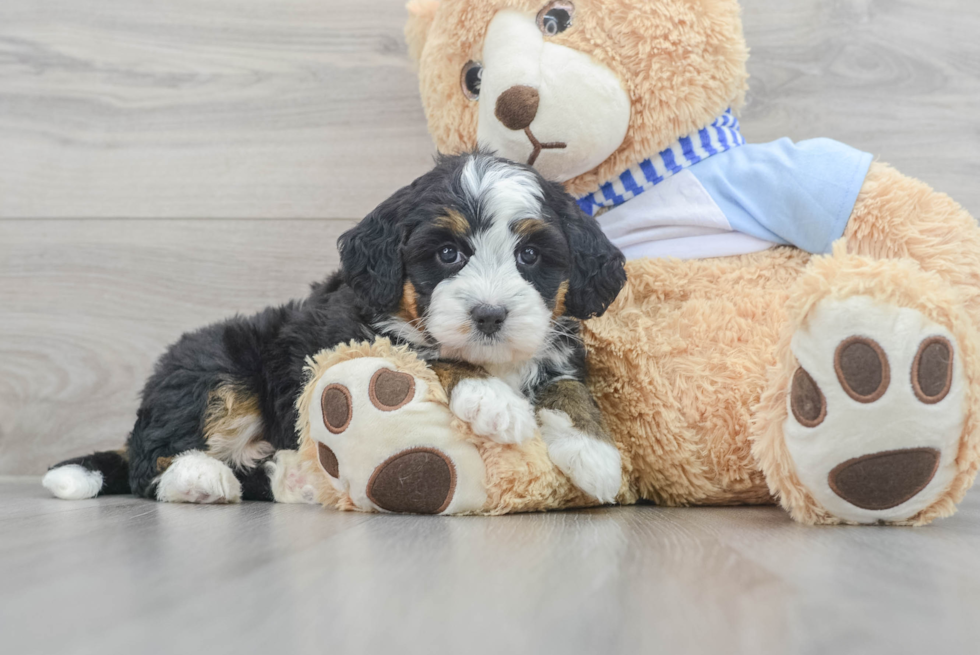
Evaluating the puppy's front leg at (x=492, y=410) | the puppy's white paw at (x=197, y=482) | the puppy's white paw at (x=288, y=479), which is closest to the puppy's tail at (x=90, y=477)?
the puppy's white paw at (x=197, y=482)

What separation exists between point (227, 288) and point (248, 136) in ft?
1.56

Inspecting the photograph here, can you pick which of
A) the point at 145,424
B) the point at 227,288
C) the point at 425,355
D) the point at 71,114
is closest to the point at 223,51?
the point at 71,114

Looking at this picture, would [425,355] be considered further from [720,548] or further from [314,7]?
[314,7]

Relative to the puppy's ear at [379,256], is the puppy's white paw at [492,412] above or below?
below

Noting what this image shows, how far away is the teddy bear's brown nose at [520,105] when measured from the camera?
164 centimetres

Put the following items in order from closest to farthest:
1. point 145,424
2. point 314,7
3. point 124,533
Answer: point 124,533 → point 145,424 → point 314,7

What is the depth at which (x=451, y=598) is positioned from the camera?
0.84 meters

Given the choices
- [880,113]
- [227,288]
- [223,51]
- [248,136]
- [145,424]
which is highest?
[223,51]

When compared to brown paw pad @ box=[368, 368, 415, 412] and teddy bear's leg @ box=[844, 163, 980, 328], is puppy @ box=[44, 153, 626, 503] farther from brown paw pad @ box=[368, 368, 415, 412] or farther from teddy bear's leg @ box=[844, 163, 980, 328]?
teddy bear's leg @ box=[844, 163, 980, 328]

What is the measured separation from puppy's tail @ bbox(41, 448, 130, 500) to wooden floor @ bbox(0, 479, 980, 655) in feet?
1.88

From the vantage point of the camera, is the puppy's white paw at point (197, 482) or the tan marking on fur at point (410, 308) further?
the puppy's white paw at point (197, 482)

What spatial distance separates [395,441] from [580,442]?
0.33m

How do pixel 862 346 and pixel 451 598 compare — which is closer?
pixel 451 598

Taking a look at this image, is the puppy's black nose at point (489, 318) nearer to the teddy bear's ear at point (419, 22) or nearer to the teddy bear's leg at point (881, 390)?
the teddy bear's leg at point (881, 390)
